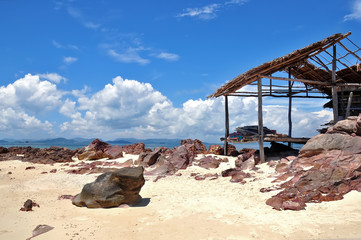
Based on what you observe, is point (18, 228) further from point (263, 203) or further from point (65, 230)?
point (263, 203)

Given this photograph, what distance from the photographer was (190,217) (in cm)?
685

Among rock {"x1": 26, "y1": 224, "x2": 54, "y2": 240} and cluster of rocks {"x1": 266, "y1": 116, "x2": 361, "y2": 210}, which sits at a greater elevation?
cluster of rocks {"x1": 266, "y1": 116, "x2": 361, "y2": 210}

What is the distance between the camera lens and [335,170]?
8.07 meters

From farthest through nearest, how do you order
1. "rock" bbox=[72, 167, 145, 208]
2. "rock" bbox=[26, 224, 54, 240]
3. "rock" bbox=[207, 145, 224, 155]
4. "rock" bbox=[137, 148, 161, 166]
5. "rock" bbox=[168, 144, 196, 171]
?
"rock" bbox=[207, 145, 224, 155] < "rock" bbox=[137, 148, 161, 166] < "rock" bbox=[168, 144, 196, 171] < "rock" bbox=[72, 167, 145, 208] < "rock" bbox=[26, 224, 54, 240]

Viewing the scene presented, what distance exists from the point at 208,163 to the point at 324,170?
22.5ft

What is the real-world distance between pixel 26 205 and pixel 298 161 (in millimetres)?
9665

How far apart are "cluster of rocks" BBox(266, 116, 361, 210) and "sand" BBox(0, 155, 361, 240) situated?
0.36 m

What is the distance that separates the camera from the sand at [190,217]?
5.64m

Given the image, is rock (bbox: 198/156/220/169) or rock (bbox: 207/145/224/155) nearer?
rock (bbox: 198/156/220/169)

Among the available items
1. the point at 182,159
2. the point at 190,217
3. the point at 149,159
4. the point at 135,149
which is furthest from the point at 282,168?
the point at 135,149

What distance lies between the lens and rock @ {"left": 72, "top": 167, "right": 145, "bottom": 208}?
7973 millimetres

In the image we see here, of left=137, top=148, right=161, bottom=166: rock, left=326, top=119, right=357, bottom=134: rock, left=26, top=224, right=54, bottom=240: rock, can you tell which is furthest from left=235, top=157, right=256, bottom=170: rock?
left=26, top=224, right=54, bottom=240: rock

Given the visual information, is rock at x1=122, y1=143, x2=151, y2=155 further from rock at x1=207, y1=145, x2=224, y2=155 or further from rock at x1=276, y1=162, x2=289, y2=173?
rock at x1=276, y1=162, x2=289, y2=173

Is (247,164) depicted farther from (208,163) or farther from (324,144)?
(324,144)
